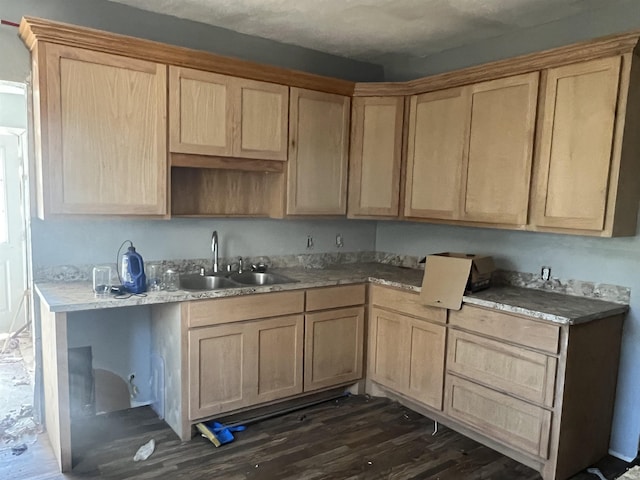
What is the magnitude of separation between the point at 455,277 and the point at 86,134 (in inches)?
89.8

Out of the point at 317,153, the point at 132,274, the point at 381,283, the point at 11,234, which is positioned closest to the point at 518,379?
the point at 381,283

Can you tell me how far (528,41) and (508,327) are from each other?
1.91 metres

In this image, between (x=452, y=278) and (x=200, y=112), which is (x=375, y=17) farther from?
(x=452, y=278)

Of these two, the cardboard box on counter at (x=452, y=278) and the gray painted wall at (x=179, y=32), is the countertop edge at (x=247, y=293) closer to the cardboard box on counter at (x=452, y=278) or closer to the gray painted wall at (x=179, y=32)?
the cardboard box on counter at (x=452, y=278)

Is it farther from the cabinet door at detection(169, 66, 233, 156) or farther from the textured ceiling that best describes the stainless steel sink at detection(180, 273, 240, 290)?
the textured ceiling

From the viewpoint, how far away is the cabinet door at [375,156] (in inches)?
137

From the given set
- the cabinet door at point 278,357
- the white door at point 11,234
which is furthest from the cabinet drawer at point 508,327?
the white door at point 11,234

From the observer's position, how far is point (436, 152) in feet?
10.8

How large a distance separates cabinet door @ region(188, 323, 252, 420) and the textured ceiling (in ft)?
6.48

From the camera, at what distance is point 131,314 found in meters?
3.07

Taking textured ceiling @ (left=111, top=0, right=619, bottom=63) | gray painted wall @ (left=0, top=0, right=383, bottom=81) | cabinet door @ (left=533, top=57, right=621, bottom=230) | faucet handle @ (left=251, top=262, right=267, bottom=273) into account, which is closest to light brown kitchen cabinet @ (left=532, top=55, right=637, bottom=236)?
cabinet door @ (left=533, top=57, right=621, bottom=230)

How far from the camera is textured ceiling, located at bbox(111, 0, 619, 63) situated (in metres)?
2.72

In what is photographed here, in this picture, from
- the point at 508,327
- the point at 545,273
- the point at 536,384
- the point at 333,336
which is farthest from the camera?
the point at 333,336

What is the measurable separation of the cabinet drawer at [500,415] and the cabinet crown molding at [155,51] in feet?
7.32
